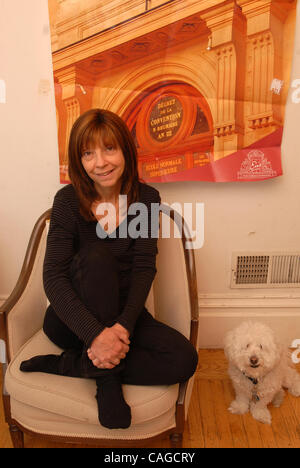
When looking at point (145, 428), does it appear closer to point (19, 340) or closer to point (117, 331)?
point (117, 331)

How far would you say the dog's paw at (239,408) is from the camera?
155 centimetres

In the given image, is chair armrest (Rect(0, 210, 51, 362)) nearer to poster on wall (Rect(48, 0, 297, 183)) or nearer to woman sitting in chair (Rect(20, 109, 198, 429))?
woman sitting in chair (Rect(20, 109, 198, 429))

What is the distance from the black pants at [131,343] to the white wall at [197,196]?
2.34ft

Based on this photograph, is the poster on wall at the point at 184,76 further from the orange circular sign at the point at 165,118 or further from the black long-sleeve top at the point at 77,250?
the black long-sleeve top at the point at 77,250

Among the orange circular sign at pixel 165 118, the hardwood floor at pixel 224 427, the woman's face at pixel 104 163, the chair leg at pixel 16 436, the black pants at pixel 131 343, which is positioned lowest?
the hardwood floor at pixel 224 427

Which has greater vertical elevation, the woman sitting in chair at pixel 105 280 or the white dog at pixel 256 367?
the woman sitting in chair at pixel 105 280

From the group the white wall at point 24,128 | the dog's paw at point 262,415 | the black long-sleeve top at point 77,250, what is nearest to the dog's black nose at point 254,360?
the dog's paw at point 262,415

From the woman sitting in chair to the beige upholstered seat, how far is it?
41mm

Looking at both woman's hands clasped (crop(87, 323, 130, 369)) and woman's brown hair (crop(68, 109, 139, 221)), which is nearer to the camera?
woman's hands clasped (crop(87, 323, 130, 369))

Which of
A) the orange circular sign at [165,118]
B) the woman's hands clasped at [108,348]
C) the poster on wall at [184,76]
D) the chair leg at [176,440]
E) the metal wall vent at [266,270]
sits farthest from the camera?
the metal wall vent at [266,270]

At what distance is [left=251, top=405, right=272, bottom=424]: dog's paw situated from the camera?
1496 mm

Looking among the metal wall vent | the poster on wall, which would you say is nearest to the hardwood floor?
the metal wall vent

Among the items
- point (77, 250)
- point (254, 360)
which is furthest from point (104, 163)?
point (254, 360)
